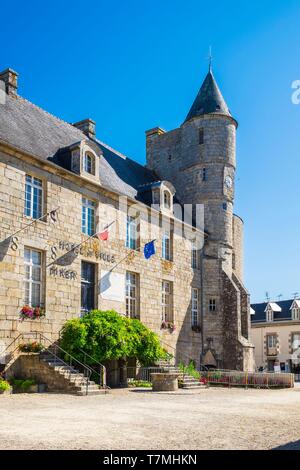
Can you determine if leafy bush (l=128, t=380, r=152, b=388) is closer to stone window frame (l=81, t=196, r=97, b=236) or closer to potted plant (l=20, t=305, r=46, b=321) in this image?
potted plant (l=20, t=305, r=46, b=321)

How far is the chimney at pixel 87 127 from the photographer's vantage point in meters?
24.8

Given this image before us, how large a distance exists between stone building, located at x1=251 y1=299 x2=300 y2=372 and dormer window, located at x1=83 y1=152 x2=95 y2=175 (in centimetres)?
2631

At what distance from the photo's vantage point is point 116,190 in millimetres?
20375

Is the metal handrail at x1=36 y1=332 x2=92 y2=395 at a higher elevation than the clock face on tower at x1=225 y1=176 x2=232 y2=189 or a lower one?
lower

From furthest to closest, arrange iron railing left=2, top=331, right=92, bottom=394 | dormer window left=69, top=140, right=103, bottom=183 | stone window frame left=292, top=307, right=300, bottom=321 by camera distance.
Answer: stone window frame left=292, top=307, right=300, bottom=321 → dormer window left=69, top=140, right=103, bottom=183 → iron railing left=2, top=331, right=92, bottom=394

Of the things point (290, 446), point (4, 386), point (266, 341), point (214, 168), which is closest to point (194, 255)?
point (214, 168)

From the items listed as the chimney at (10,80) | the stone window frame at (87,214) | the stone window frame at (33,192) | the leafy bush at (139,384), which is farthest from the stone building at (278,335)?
the chimney at (10,80)

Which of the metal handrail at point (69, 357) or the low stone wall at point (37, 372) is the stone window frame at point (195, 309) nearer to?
the metal handrail at point (69, 357)

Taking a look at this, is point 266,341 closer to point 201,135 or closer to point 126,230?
point 201,135

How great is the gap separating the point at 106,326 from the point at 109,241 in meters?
3.98

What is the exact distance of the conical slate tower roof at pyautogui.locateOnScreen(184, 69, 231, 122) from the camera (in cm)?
2702

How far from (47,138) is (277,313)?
30.0 meters

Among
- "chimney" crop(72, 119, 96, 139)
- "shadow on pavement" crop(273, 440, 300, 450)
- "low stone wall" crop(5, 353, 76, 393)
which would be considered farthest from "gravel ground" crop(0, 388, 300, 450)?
"chimney" crop(72, 119, 96, 139)

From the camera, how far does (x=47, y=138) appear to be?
19391 mm
